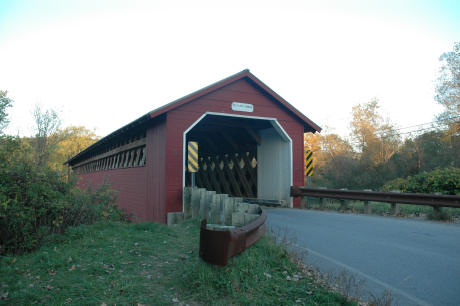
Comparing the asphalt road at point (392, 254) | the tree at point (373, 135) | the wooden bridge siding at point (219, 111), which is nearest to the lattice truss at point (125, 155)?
the wooden bridge siding at point (219, 111)

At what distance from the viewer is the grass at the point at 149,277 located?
306cm

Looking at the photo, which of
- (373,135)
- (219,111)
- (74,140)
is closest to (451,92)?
(373,135)

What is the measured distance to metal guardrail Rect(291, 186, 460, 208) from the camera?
25.8 ft

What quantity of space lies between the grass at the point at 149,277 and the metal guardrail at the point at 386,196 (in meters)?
5.55

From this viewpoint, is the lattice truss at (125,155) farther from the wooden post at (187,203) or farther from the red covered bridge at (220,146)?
the wooden post at (187,203)

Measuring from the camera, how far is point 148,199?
1079 cm

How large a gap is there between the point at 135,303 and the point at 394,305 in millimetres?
2314

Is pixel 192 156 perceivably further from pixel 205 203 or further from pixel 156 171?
pixel 205 203

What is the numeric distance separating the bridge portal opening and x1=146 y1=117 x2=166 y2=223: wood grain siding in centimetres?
71

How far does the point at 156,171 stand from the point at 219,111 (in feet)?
8.47

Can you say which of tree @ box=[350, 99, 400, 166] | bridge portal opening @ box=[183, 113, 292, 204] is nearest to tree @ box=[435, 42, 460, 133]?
tree @ box=[350, 99, 400, 166]

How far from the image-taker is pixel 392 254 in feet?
15.5

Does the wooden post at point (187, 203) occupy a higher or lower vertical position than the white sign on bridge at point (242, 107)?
lower

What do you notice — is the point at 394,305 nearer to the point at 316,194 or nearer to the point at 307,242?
the point at 307,242
